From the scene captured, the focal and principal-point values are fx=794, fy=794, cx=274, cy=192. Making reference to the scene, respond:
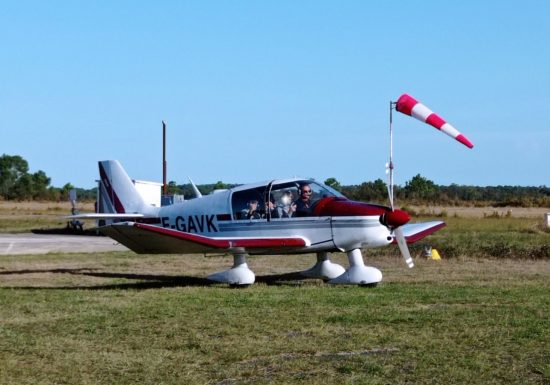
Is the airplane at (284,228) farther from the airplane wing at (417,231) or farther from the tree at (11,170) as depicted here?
the tree at (11,170)

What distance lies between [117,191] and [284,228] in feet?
17.0

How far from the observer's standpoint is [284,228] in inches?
549

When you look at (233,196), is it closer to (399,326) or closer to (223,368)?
(399,326)

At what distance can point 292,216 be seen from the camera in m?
14.0

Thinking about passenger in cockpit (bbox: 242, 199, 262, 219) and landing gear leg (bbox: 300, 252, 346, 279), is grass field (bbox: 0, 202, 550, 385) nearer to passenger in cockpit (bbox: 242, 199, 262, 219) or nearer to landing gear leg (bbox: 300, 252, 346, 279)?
landing gear leg (bbox: 300, 252, 346, 279)

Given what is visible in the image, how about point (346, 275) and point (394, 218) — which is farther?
point (346, 275)

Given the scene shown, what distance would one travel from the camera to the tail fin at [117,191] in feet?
57.0

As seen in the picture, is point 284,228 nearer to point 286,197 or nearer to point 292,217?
point 292,217

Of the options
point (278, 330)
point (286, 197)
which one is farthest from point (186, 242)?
point (278, 330)

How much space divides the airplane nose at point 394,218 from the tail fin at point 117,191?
235 inches

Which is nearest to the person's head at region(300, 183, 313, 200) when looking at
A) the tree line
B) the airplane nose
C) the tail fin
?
the airplane nose

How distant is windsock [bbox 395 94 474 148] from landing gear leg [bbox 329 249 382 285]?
101 inches


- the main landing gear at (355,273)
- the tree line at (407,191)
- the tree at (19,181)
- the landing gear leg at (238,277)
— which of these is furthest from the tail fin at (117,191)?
the tree at (19,181)

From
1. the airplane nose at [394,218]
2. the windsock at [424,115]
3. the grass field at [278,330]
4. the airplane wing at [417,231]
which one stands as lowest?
the grass field at [278,330]
